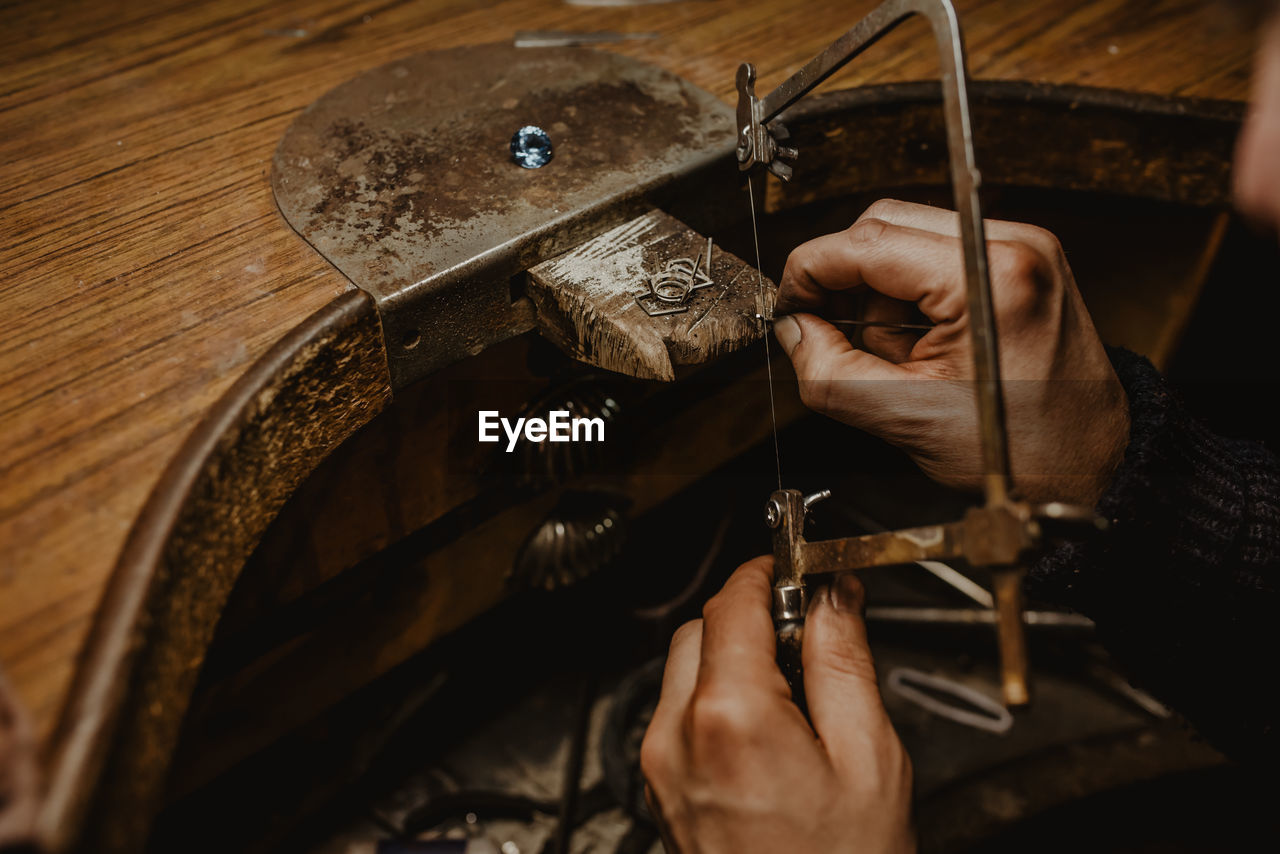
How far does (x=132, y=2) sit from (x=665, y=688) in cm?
124

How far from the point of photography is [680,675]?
0.76 m

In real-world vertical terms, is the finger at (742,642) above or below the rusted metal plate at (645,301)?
below

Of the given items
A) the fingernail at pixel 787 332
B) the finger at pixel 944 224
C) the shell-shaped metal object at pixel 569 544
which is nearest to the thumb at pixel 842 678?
the fingernail at pixel 787 332

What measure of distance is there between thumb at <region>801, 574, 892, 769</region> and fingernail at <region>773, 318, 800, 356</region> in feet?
0.73

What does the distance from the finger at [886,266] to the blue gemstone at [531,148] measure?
0.31 metres

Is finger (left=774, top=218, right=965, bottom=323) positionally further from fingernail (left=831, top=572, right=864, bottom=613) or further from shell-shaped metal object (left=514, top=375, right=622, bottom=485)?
shell-shaped metal object (left=514, top=375, right=622, bottom=485)

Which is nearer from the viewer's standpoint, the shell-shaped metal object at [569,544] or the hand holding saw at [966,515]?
the hand holding saw at [966,515]

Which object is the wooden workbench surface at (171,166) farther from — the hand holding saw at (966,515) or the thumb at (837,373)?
the thumb at (837,373)

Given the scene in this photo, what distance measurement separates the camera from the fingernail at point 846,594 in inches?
28.8

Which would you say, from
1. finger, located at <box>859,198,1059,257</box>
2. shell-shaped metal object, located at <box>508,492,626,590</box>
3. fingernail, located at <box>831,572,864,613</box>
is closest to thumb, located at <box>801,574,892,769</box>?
fingernail, located at <box>831,572,864,613</box>

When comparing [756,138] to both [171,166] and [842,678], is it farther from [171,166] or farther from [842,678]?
[171,166]

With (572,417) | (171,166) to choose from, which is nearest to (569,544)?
(572,417)

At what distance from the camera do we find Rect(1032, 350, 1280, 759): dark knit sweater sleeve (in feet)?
2.51

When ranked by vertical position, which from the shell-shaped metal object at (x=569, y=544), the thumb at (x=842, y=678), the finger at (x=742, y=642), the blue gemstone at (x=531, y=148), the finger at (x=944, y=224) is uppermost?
the blue gemstone at (x=531, y=148)
